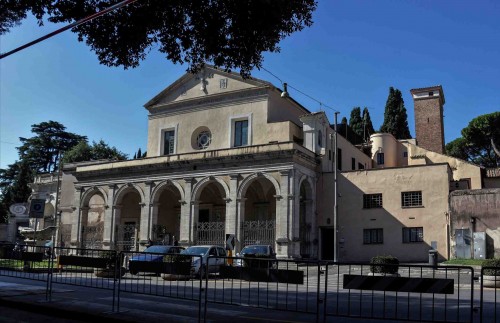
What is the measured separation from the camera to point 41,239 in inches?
1859

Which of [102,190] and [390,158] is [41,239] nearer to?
[102,190]

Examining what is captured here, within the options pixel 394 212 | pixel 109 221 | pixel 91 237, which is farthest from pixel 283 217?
pixel 91 237

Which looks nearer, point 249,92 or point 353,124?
point 249,92

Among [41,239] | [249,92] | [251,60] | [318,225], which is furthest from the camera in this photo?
[41,239]

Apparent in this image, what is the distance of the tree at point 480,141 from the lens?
188 feet

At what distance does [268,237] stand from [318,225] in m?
4.24

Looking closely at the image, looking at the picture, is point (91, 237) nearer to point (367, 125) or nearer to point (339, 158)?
point (339, 158)

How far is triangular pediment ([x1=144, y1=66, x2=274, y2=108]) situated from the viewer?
1474 inches

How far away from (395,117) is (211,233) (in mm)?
38154

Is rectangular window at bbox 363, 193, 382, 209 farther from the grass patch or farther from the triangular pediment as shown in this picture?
the triangular pediment

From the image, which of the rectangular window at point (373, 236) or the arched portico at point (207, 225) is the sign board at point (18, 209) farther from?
the rectangular window at point (373, 236)

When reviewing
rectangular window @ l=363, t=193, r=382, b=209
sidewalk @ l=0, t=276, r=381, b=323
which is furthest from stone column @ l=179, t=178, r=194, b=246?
sidewalk @ l=0, t=276, r=381, b=323

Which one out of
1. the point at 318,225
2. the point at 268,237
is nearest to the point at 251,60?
the point at 268,237

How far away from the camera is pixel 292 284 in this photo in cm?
847
